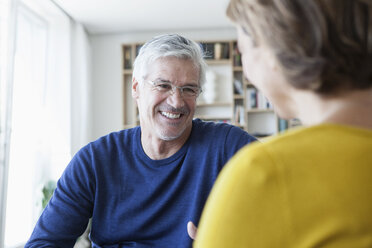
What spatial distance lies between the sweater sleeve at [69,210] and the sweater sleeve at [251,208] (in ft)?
3.23

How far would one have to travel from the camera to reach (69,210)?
1.36 m

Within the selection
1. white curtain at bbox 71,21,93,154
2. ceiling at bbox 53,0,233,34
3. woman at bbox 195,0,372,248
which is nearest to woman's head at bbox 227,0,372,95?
woman at bbox 195,0,372,248

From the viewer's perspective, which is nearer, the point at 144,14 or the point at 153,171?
the point at 153,171

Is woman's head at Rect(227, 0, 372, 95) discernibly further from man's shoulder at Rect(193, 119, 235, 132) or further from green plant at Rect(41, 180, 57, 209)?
green plant at Rect(41, 180, 57, 209)

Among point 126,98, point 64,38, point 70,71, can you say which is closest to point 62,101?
point 70,71

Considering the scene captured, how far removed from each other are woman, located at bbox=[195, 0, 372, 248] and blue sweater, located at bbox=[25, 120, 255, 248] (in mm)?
834

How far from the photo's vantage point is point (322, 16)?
501mm

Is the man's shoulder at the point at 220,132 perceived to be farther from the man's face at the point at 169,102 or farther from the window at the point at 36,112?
the window at the point at 36,112

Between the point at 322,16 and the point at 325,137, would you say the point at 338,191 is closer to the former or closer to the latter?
the point at 325,137

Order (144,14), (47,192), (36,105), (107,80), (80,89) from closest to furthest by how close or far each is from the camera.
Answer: (47,192), (36,105), (144,14), (80,89), (107,80)

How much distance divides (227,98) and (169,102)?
4174 mm

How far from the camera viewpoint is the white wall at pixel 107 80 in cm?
574

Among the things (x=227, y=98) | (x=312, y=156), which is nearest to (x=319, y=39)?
(x=312, y=156)

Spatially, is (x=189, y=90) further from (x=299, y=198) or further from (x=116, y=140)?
(x=299, y=198)
